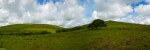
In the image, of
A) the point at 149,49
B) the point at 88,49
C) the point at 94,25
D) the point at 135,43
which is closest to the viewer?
the point at 149,49

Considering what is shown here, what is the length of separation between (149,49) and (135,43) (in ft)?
35.1

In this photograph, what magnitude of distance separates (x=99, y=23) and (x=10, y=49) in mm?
52460

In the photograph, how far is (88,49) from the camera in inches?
1939

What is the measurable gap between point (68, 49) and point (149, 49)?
1804 cm

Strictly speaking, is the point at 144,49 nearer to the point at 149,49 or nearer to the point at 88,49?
the point at 149,49

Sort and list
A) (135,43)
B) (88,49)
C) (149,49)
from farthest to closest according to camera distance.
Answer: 1. (135,43)
2. (88,49)
3. (149,49)

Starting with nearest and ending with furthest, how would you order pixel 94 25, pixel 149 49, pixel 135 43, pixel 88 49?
1. pixel 149 49
2. pixel 88 49
3. pixel 135 43
4. pixel 94 25

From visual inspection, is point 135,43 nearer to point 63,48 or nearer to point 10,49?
point 63,48

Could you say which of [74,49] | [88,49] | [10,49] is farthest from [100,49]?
[10,49]

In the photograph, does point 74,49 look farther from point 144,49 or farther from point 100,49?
point 144,49

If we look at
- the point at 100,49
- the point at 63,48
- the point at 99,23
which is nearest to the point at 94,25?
the point at 99,23

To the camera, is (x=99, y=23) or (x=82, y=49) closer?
(x=82, y=49)

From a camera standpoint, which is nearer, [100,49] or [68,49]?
[100,49]

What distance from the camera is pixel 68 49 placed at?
5394 centimetres
